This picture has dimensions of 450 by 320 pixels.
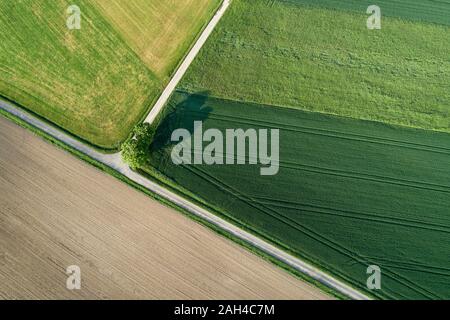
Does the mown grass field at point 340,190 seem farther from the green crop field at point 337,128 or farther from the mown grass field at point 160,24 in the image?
the mown grass field at point 160,24

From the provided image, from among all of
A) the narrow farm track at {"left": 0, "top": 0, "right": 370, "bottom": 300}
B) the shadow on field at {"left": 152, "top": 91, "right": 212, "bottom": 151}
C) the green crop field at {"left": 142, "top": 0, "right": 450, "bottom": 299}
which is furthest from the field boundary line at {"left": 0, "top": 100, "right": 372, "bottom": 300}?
the shadow on field at {"left": 152, "top": 91, "right": 212, "bottom": 151}

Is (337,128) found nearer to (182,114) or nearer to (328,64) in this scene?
(328,64)

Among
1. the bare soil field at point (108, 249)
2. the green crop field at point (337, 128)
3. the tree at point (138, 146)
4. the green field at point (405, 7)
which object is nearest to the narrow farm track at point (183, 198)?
the green crop field at point (337, 128)

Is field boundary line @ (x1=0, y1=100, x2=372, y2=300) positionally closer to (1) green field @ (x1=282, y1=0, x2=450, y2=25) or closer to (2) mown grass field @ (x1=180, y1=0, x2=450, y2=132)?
(2) mown grass field @ (x1=180, y1=0, x2=450, y2=132)

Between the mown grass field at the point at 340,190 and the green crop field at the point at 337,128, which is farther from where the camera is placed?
the green crop field at the point at 337,128

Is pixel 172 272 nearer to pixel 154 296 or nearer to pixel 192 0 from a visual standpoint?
pixel 154 296

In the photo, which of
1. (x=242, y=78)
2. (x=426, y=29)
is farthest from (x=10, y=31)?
(x=426, y=29)

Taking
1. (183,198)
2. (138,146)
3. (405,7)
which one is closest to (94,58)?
(138,146)
